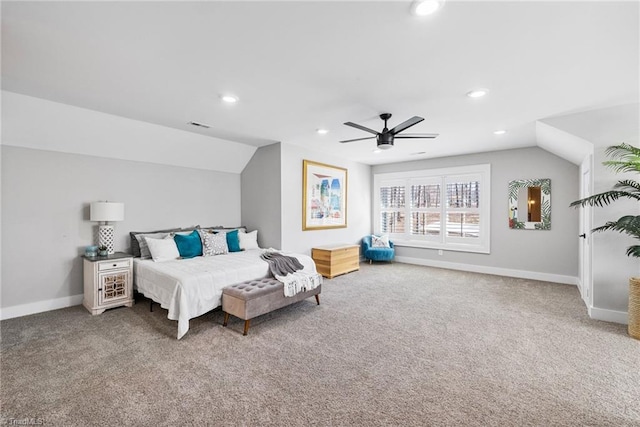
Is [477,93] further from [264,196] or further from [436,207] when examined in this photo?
[436,207]

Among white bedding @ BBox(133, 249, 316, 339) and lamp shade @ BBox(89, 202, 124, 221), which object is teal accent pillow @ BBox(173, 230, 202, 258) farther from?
lamp shade @ BBox(89, 202, 124, 221)

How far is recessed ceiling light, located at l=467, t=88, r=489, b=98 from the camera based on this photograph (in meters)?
2.88

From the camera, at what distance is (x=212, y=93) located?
2992 mm

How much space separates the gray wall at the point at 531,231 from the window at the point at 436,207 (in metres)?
0.17

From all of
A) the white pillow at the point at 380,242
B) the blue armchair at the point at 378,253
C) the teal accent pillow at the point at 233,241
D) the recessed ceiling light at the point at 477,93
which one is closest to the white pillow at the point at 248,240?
the teal accent pillow at the point at 233,241

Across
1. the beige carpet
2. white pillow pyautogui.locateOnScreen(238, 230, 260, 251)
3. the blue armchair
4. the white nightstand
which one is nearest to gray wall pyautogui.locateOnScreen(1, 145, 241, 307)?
the white nightstand

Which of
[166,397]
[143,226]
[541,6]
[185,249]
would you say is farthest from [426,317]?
[143,226]

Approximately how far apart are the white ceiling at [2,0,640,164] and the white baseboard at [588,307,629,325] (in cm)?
240

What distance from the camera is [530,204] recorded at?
5.38 metres

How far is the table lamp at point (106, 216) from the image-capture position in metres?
3.84

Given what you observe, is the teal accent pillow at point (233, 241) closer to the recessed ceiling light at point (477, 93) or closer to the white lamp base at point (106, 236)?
the white lamp base at point (106, 236)

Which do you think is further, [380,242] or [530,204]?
[380,242]

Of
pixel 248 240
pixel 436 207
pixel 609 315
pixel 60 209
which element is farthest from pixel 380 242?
pixel 60 209

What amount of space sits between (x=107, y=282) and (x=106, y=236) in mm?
700
